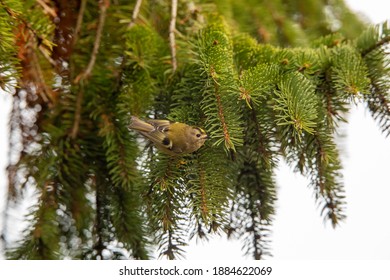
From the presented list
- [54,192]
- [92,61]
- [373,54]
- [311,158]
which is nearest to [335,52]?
[373,54]

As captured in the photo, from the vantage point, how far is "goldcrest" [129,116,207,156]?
893 mm

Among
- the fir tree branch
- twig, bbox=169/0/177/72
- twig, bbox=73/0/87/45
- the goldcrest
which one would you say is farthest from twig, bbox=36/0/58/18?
the fir tree branch

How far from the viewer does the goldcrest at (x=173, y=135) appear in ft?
2.93

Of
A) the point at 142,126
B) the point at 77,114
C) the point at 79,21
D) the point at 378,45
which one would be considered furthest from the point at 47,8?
the point at 378,45

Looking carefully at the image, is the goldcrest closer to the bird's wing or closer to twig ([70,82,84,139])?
the bird's wing

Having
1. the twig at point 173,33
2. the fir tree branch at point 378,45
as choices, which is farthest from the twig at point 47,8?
the fir tree branch at point 378,45

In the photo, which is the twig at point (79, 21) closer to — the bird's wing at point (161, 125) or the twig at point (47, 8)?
the twig at point (47, 8)

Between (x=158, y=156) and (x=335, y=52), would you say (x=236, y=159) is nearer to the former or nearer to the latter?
(x=158, y=156)

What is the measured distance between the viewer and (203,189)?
0.90 meters

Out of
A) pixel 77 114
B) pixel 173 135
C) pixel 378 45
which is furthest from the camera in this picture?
pixel 77 114

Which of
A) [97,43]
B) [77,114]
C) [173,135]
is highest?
[97,43]

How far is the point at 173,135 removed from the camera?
90cm

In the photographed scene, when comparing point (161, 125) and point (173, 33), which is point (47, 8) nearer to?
point (173, 33)

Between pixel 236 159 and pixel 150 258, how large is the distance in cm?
31
